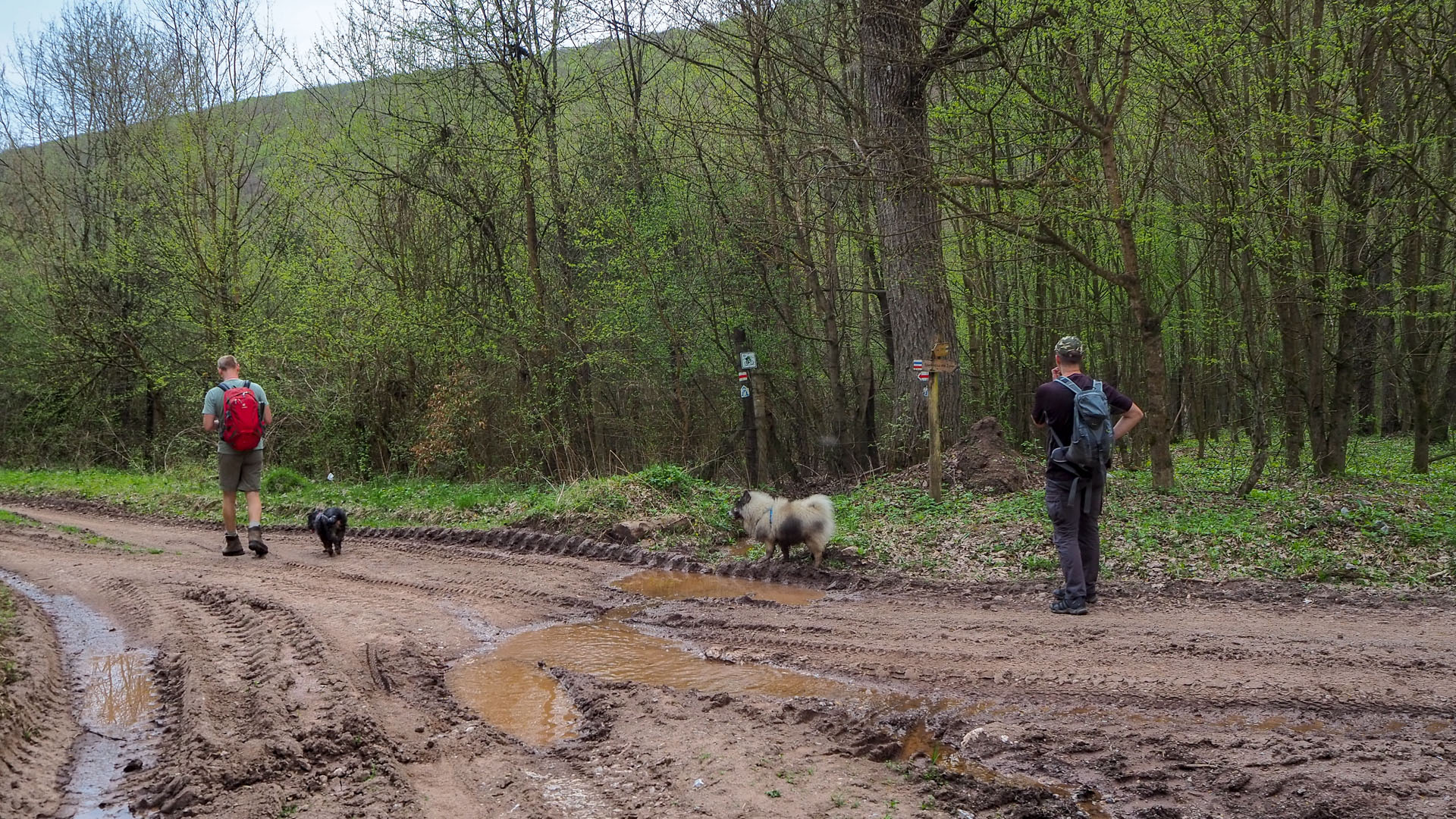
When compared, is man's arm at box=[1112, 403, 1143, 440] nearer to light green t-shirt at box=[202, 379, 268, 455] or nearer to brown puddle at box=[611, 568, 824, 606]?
brown puddle at box=[611, 568, 824, 606]

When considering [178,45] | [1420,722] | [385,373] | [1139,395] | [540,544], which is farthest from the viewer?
[1139,395]

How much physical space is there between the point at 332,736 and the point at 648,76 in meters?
16.5

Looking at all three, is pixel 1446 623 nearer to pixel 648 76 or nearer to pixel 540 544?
pixel 540 544

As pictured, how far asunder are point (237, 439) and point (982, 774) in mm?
9369

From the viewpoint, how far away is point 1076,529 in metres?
7.33

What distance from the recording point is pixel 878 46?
13.0 m

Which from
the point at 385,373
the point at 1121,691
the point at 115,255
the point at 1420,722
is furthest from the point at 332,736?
the point at 115,255

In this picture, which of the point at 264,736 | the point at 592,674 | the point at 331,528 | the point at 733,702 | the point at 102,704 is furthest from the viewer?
the point at 331,528

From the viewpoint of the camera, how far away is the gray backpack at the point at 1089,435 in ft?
23.6

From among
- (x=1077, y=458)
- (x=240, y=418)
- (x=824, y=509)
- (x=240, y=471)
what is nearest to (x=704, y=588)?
(x=824, y=509)

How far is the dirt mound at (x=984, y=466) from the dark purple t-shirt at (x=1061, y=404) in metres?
4.49

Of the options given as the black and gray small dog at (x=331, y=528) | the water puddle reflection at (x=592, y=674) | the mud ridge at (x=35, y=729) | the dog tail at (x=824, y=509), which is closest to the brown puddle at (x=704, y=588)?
the dog tail at (x=824, y=509)

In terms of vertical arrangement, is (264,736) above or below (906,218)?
below

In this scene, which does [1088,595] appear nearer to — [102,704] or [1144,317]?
[1144,317]
